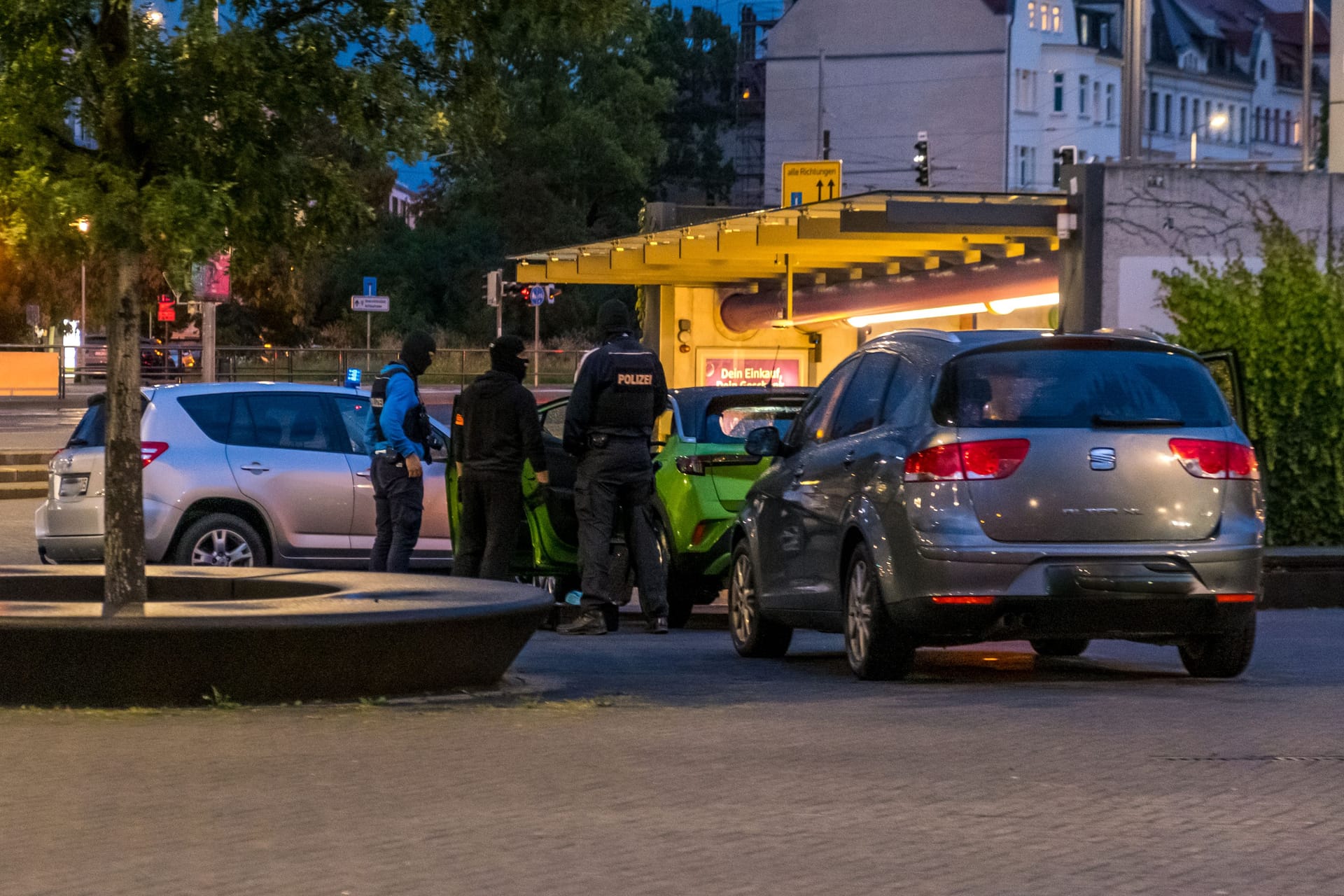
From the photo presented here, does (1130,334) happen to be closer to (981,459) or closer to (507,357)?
(981,459)

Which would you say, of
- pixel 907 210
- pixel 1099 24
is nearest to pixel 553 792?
pixel 907 210

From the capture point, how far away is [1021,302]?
2523cm

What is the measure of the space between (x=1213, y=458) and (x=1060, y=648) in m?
2.66

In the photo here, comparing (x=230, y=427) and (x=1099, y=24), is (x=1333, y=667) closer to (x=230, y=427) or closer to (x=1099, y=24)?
(x=230, y=427)

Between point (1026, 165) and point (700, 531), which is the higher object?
point (1026, 165)

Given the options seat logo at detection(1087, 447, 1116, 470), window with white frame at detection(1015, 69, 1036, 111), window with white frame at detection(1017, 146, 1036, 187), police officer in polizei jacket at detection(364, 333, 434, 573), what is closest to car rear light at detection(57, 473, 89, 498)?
police officer in polizei jacket at detection(364, 333, 434, 573)

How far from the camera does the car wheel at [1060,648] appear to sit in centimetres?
1252

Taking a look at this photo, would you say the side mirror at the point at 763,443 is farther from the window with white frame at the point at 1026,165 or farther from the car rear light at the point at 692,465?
the window with white frame at the point at 1026,165

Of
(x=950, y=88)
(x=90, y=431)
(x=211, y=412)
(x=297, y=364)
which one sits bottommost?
(x=90, y=431)

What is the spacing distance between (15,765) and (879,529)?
13.7ft

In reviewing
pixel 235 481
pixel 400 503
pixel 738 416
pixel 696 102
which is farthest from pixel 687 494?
pixel 696 102

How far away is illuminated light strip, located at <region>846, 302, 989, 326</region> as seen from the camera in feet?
87.6

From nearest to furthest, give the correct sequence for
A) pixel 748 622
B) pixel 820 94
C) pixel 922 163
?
pixel 748 622 → pixel 922 163 → pixel 820 94

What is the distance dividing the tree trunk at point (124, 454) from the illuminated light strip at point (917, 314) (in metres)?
17.5
